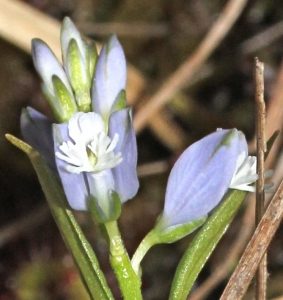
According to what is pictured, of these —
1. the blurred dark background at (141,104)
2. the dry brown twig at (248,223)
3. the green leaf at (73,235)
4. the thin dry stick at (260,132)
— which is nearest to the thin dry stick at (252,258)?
the thin dry stick at (260,132)

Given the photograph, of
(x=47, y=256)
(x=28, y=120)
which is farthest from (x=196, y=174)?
(x=47, y=256)

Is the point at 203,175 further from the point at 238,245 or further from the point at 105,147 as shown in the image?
the point at 238,245

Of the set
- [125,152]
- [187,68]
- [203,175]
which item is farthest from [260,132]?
[187,68]

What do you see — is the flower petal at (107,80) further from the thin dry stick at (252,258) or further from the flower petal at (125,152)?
the thin dry stick at (252,258)

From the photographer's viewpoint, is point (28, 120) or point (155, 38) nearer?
point (28, 120)

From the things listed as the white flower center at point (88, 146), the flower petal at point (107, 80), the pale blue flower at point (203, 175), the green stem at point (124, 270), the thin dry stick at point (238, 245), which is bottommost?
the thin dry stick at point (238, 245)

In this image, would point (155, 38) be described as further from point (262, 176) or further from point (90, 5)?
point (262, 176)
